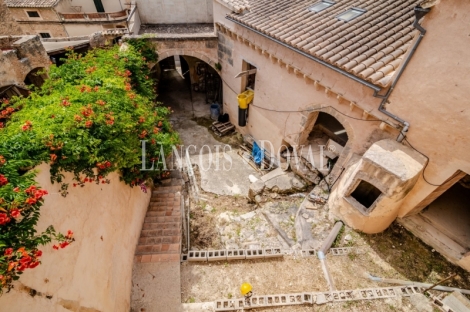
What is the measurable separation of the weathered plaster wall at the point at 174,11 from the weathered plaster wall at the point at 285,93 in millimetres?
5787

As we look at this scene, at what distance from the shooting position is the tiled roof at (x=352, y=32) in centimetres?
643

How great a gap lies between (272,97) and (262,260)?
6691 mm

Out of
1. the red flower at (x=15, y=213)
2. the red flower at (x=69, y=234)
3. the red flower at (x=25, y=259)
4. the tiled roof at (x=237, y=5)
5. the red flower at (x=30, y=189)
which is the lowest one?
the red flower at (x=69, y=234)

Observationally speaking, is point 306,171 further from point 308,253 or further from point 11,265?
point 11,265

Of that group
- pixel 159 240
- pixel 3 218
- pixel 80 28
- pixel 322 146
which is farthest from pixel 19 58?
pixel 322 146

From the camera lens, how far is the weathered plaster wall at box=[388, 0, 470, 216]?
4884 millimetres

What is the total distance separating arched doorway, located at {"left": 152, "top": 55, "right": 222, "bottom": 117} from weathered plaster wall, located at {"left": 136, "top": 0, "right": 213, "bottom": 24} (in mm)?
2578

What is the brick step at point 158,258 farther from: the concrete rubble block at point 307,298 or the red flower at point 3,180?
the red flower at point 3,180

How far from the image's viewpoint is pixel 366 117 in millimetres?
7066

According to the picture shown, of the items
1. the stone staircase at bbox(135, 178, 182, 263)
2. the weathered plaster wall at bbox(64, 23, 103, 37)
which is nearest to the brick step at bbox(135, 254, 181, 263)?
the stone staircase at bbox(135, 178, 182, 263)

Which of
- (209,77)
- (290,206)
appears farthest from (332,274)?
(209,77)

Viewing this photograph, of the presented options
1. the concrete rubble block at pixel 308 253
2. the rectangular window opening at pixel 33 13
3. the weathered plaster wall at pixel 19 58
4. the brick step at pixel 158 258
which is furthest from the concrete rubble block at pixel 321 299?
the rectangular window opening at pixel 33 13

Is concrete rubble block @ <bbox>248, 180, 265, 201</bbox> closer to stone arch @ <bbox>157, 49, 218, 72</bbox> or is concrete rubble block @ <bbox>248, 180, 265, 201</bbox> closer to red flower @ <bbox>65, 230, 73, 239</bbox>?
red flower @ <bbox>65, 230, 73, 239</bbox>

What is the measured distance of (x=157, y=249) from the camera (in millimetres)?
6723
